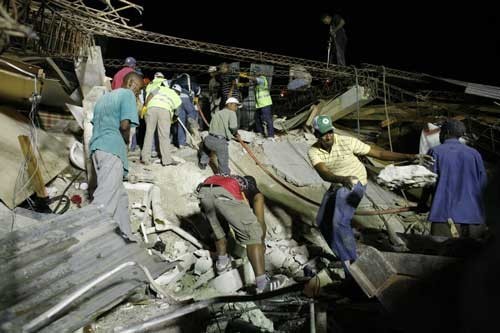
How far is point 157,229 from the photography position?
18.6 feet

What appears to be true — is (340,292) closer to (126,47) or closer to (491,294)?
(491,294)

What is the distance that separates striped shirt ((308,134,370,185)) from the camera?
183 inches

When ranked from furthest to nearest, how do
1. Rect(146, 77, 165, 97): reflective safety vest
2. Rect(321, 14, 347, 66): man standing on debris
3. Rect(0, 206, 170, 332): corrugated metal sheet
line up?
Rect(321, 14, 347, 66): man standing on debris → Rect(146, 77, 165, 97): reflective safety vest → Rect(0, 206, 170, 332): corrugated metal sheet

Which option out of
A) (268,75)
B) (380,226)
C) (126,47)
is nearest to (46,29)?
(268,75)

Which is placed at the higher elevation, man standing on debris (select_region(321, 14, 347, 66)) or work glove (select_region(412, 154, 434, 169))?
man standing on debris (select_region(321, 14, 347, 66))

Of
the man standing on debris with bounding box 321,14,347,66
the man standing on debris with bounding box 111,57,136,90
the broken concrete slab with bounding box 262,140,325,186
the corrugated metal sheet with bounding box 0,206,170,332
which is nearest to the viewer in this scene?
the corrugated metal sheet with bounding box 0,206,170,332

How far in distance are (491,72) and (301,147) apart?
20.9 feet

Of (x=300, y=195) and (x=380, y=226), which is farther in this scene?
(x=300, y=195)

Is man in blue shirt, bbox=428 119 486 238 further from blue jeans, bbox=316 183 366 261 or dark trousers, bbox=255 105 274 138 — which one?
dark trousers, bbox=255 105 274 138

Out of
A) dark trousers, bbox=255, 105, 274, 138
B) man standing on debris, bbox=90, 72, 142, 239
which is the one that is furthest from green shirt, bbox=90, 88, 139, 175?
dark trousers, bbox=255, 105, 274, 138

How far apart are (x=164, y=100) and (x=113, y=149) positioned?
116 inches

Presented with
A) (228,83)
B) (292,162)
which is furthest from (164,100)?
(292,162)

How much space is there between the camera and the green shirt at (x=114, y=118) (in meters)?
4.93

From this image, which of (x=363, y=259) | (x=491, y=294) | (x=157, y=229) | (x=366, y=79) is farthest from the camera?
(x=366, y=79)
